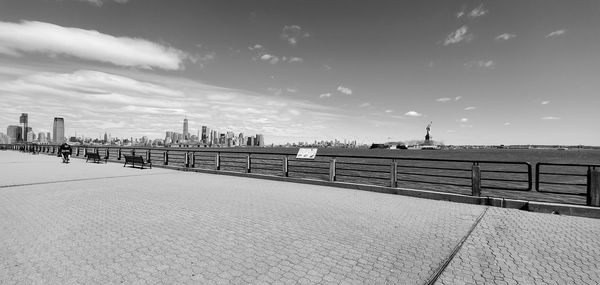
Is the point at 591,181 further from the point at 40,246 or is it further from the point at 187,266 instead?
the point at 40,246

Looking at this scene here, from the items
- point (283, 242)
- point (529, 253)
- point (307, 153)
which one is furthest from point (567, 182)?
point (283, 242)

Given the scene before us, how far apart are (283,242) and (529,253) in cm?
370

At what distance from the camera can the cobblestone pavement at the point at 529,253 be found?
3.74m

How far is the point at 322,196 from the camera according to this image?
30.6 ft

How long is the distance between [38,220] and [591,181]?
12.3 metres

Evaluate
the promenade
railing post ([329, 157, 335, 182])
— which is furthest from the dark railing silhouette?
the promenade

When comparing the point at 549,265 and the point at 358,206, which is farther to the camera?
the point at 358,206

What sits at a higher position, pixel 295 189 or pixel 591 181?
pixel 591 181

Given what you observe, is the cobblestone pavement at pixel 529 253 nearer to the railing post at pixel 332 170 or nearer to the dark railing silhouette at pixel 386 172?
the dark railing silhouette at pixel 386 172

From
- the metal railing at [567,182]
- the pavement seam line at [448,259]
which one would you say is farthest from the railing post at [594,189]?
the pavement seam line at [448,259]

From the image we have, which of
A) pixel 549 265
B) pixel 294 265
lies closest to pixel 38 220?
pixel 294 265

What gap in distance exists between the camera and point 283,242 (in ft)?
16.1

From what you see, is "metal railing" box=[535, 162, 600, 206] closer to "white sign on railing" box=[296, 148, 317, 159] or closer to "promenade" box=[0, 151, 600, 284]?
"promenade" box=[0, 151, 600, 284]

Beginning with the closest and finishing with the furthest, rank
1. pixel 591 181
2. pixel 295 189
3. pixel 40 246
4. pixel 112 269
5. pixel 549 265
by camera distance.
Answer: pixel 112 269, pixel 549 265, pixel 40 246, pixel 591 181, pixel 295 189
